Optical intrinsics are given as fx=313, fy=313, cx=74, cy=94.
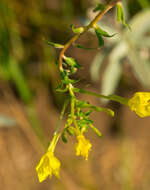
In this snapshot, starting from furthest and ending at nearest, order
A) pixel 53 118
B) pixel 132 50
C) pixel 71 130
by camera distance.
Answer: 1. pixel 53 118
2. pixel 132 50
3. pixel 71 130

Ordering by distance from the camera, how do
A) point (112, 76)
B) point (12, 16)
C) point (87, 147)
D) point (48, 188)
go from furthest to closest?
point (48, 188) < point (12, 16) < point (112, 76) < point (87, 147)

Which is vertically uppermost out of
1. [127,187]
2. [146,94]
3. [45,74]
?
[146,94]

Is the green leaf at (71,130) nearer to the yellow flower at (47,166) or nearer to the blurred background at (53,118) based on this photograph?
the yellow flower at (47,166)

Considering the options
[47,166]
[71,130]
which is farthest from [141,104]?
[47,166]

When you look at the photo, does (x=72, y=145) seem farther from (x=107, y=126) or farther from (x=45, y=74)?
(x=45, y=74)

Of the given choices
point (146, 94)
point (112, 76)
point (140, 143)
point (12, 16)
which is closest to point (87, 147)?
point (146, 94)

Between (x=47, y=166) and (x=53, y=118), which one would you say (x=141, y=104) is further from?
(x=53, y=118)

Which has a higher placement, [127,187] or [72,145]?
[72,145]
